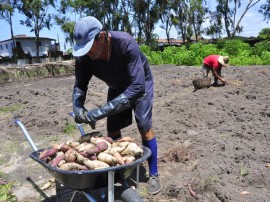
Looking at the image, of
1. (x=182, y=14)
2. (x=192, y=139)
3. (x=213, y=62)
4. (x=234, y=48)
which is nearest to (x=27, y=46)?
(x=182, y=14)

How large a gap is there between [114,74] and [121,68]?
0.10m

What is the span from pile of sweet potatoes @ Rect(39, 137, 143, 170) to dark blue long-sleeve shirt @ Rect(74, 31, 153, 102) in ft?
1.29

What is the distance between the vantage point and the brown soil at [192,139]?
127 inches

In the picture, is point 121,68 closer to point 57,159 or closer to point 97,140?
point 97,140

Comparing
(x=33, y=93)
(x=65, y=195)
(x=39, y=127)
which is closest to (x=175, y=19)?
(x=33, y=93)

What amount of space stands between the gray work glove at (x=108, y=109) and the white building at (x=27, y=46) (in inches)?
1780

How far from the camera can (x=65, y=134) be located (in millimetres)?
5543

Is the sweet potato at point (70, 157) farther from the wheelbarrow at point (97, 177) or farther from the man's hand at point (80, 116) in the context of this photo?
the man's hand at point (80, 116)

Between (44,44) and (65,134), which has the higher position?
(44,44)

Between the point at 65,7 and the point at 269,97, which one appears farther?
the point at 65,7

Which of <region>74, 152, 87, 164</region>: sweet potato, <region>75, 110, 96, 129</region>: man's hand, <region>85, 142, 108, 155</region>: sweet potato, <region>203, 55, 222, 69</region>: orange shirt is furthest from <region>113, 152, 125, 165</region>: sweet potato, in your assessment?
<region>203, 55, 222, 69</region>: orange shirt

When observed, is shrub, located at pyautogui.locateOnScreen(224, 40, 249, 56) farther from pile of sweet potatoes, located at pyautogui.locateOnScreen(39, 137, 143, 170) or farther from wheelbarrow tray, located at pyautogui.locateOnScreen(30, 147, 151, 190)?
wheelbarrow tray, located at pyautogui.locateOnScreen(30, 147, 151, 190)

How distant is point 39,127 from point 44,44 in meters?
46.4

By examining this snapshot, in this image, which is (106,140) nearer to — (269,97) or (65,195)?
(65,195)
